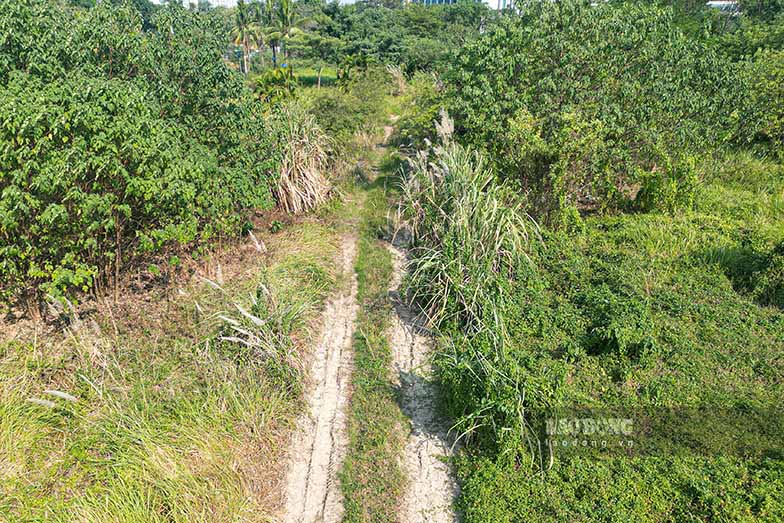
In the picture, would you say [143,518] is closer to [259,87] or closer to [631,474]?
[631,474]

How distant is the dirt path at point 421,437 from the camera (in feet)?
15.8

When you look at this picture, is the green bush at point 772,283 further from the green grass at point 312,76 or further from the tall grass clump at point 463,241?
the green grass at point 312,76

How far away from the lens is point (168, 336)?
6629 mm

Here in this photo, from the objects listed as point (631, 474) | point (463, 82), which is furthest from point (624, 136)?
point (631, 474)

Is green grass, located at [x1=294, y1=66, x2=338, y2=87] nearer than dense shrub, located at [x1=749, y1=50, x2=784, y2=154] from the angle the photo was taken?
No

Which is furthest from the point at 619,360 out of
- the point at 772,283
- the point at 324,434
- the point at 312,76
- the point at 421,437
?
the point at 312,76

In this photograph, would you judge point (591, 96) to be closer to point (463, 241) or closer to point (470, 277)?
point (463, 241)

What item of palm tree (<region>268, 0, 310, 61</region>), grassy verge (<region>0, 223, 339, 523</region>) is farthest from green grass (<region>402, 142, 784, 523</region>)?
palm tree (<region>268, 0, 310, 61</region>)

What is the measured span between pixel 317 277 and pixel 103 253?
2852 millimetres

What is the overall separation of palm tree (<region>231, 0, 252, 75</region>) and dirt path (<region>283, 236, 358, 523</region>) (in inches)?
1297

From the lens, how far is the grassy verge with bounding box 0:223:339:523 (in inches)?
176

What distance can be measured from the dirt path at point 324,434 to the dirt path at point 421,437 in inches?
24.7

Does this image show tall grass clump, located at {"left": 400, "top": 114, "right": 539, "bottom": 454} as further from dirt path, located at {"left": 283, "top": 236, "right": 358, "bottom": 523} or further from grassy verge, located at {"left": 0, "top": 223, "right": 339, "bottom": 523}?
grassy verge, located at {"left": 0, "top": 223, "right": 339, "bottom": 523}

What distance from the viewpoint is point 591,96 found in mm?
9602
